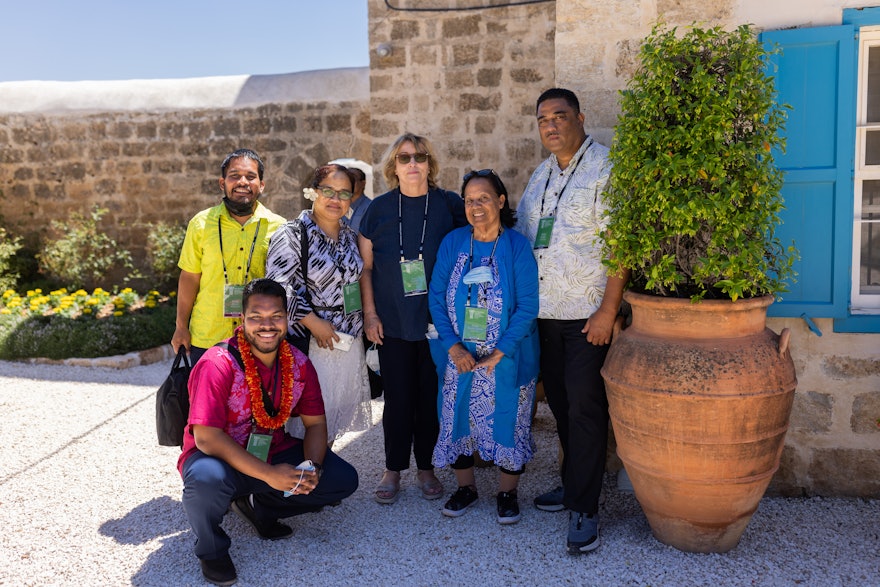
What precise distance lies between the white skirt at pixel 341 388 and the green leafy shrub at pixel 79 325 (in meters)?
4.20

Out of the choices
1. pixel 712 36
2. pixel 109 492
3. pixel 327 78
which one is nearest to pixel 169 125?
pixel 327 78

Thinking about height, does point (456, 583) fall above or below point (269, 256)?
below

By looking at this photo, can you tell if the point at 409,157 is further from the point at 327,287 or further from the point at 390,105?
the point at 390,105

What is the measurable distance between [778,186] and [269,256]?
221 cm

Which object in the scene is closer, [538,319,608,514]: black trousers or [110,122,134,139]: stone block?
[538,319,608,514]: black trousers

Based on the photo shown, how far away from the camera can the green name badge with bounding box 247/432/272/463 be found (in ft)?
9.61

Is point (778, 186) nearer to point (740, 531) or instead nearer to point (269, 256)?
point (740, 531)

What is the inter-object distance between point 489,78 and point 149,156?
4.92 m

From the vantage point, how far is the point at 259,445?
116 inches

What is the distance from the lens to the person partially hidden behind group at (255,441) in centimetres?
280

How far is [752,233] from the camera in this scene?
281 centimetres

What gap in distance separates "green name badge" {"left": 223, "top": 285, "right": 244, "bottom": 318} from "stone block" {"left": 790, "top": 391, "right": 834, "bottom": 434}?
9.02ft

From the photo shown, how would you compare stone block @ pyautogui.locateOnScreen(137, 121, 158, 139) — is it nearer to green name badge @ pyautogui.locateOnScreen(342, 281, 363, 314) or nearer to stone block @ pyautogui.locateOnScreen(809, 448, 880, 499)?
green name badge @ pyautogui.locateOnScreen(342, 281, 363, 314)

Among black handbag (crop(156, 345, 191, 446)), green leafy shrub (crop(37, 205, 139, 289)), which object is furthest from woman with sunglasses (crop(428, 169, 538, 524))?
green leafy shrub (crop(37, 205, 139, 289))
